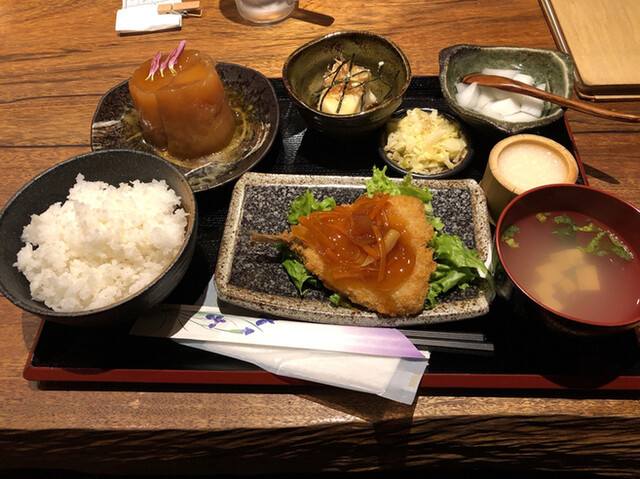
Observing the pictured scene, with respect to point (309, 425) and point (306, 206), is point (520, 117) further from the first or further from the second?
point (309, 425)

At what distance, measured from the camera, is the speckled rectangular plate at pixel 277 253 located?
176 cm

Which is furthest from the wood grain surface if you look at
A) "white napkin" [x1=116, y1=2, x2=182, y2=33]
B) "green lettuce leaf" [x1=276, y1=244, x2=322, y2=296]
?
"white napkin" [x1=116, y1=2, x2=182, y2=33]

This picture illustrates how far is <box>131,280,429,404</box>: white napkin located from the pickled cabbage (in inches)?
36.5

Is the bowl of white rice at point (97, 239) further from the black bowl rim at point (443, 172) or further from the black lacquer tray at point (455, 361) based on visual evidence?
the black bowl rim at point (443, 172)

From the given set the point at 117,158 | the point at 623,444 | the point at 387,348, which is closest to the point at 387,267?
the point at 387,348

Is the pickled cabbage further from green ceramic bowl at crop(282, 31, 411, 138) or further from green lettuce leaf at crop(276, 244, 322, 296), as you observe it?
green lettuce leaf at crop(276, 244, 322, 296)

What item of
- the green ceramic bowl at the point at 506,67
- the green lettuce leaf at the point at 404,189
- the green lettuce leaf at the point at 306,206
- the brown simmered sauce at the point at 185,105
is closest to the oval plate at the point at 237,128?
the brown simmered sauce at the point at 185,105

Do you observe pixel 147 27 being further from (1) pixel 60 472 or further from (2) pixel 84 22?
(1) pixel 60 472

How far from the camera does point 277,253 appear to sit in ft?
6.46

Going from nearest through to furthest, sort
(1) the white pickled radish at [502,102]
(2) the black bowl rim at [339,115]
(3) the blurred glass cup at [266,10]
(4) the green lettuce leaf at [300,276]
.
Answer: (4) the green lettuce leaf at [300,276], (2) the black bowl rim at [339,115], (1) the white pickled radish at [502,102], (3) the blurred glass cup at [266,10]

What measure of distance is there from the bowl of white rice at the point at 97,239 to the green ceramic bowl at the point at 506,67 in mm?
1420

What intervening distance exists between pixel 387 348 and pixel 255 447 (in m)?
0.64

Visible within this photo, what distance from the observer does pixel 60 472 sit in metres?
2.50

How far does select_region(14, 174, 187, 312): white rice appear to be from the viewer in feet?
5.40
